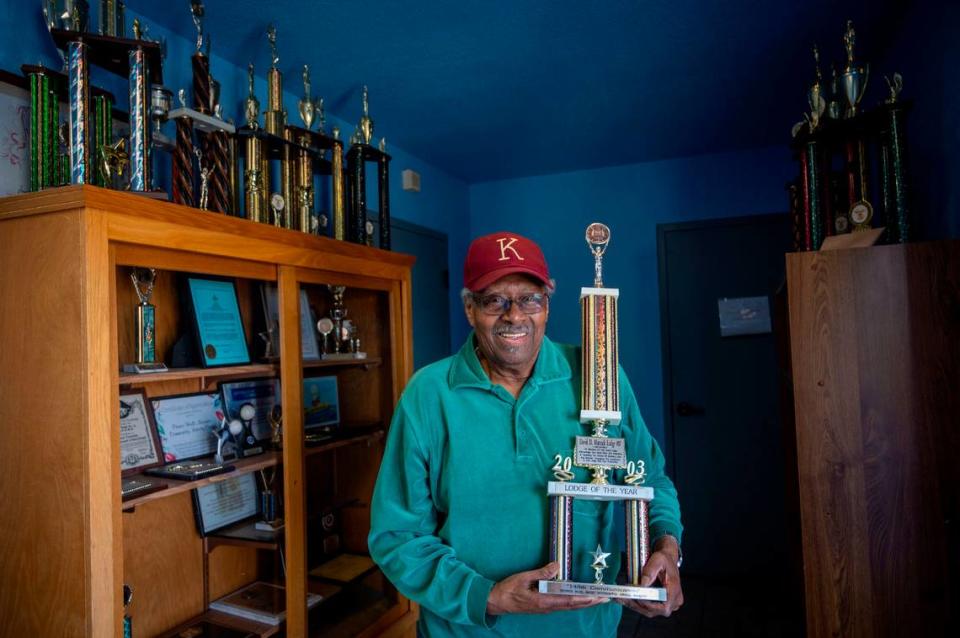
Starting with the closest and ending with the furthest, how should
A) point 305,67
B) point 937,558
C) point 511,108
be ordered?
point 937,558
point 305,67
point 511,108

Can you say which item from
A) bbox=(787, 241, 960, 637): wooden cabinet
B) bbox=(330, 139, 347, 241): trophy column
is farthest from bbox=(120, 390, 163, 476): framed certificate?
bbox=(787, 241, 960, 637): wooden cabinet

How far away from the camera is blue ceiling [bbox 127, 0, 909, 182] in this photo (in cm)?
190

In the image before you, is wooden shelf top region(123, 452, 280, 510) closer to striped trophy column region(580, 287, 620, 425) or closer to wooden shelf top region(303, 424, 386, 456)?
Answer: wooden shelf top region(303, 424, 386, 456)

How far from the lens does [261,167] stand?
197 cm

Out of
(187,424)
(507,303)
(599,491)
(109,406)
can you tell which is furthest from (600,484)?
(187,424)

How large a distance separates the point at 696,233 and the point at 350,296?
221 cm

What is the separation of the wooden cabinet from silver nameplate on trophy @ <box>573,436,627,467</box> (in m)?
0.72

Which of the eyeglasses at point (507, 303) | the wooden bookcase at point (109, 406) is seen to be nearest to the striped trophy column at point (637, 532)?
the eyeglasses at point (507, 303)

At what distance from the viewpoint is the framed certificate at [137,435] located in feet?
5.33

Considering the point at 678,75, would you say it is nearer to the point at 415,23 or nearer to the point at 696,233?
the point at 415,23

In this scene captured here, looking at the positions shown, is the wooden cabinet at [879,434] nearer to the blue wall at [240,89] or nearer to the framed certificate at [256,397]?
the framed certificate at [256,397]

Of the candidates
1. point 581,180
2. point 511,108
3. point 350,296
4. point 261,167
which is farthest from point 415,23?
point 581,180

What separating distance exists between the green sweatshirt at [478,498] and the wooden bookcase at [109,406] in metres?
0.64

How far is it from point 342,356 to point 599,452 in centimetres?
A: 135
